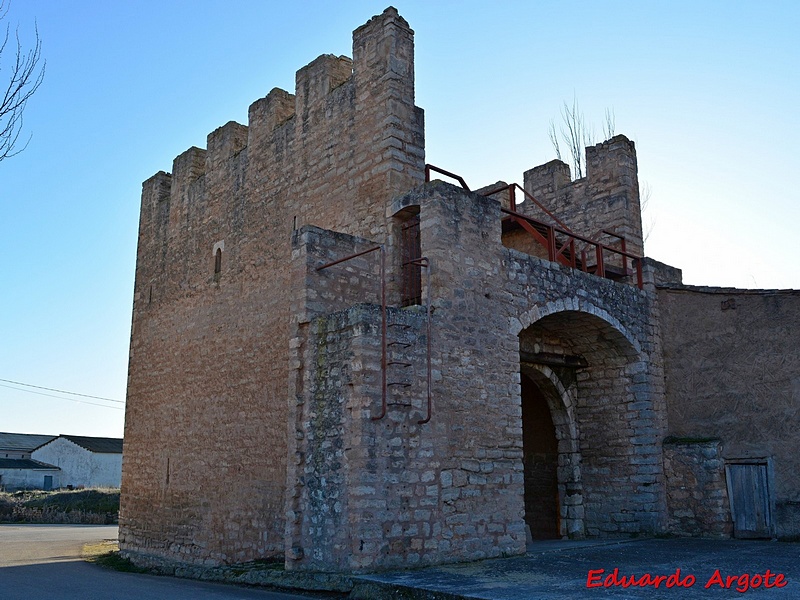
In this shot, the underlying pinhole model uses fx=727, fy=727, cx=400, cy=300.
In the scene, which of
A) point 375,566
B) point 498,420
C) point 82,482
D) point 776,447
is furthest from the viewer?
→ point 82,482

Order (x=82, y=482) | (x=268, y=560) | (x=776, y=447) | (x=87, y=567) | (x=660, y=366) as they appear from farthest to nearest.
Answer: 1. (x=82, y=482)
2. (x=87, y=567)
3. (x=660, y=366)
4. (x=776, y=447)
5. (x=268, y=560)

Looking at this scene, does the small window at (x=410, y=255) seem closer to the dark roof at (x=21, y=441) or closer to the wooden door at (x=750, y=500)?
the wooden door at (x=750, y=500)

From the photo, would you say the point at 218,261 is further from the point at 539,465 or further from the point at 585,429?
the point at 585,429

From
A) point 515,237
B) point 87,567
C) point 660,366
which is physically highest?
point 515,237

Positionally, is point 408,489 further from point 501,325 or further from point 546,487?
point 546,487

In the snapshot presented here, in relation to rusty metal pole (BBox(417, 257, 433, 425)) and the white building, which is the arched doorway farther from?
the white building

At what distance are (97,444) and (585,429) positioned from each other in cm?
3800

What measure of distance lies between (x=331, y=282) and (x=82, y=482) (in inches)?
1491

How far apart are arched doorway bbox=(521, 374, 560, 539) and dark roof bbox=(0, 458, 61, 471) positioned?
121ft

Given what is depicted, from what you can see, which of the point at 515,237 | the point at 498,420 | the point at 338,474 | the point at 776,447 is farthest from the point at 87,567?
the point at 776,447

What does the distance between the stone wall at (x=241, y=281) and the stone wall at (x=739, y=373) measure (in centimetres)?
499

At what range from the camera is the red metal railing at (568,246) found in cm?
1045

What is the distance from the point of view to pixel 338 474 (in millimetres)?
7820

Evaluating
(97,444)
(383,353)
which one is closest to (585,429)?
(383,353)
